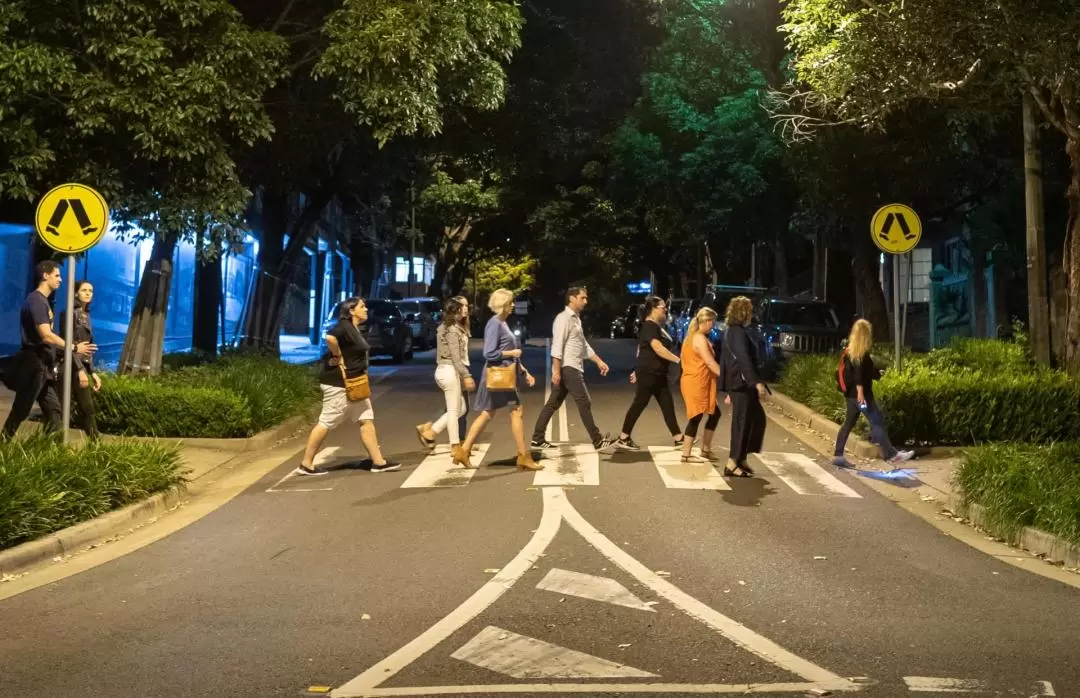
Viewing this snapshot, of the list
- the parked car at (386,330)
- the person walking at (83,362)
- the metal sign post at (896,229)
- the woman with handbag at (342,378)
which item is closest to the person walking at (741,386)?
the woman with handbag at (342,378)

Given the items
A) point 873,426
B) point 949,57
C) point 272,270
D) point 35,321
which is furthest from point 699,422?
point 272,270

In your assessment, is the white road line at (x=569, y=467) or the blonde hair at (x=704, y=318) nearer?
the white road line at (x=569, y=467)

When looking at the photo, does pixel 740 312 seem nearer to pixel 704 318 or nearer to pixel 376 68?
pixel 704 318

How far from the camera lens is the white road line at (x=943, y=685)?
568 centimetres

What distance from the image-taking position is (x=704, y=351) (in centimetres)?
1348

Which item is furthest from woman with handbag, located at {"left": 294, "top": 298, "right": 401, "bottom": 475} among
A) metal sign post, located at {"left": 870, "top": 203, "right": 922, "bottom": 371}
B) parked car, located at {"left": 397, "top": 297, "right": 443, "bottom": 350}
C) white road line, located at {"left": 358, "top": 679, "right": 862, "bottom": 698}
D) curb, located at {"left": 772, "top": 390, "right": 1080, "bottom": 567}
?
parked car, located at {"left": 397, "top": 297, "right": 443, "bottom": 350}

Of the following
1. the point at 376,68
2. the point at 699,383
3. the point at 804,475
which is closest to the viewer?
the point at 804,475

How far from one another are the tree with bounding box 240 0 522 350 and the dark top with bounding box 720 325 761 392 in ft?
20.1

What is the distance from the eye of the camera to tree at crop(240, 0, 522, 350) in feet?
53.8

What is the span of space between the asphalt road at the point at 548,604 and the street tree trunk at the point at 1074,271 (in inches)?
219

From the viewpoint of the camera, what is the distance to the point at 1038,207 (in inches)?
641

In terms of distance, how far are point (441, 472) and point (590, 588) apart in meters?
5.47

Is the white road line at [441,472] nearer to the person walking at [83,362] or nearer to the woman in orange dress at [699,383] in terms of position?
the woman in orange dress at [699,383]

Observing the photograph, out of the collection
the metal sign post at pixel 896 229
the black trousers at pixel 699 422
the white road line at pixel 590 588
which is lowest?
the white road line at pixel 590 588
